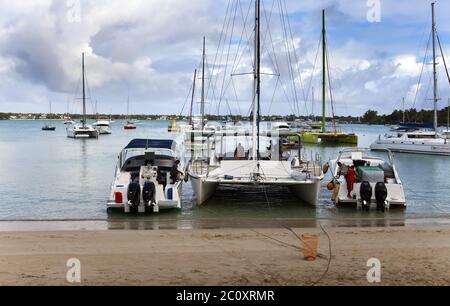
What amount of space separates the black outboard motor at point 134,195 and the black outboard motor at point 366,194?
7511 millimetres

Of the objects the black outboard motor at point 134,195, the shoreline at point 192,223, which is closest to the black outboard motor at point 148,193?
the black outboard motor at point 134,195

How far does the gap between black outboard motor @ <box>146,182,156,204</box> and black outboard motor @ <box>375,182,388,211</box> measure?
24.7 ft

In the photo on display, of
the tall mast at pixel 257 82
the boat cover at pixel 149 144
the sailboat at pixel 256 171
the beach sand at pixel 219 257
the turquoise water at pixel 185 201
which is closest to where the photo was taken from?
the beach sand at pixel 219 257

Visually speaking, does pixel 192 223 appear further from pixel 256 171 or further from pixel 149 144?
pixel 149 144

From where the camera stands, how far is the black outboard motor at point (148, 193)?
681 inches

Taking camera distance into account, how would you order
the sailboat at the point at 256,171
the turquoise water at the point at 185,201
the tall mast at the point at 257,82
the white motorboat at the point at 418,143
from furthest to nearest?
the white motorboat at the point at 418,143
the tall mast at the point at 257,82
the sailboat at the point at 256,171
the turquoise water at the point at 185,201

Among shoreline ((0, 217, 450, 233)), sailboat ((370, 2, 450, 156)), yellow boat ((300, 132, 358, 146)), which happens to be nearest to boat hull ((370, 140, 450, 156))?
sailboat ((370, 2, 450, 156))

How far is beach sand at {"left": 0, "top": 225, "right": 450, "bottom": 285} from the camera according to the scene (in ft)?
30.7

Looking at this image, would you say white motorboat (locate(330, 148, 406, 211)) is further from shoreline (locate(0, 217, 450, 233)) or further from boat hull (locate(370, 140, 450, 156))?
boat hull (locate(370, 140, 450, 156))

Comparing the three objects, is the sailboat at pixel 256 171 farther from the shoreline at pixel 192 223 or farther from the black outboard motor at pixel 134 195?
the black outboard motor at pixel 134 195

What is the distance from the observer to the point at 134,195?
17.3 meters
